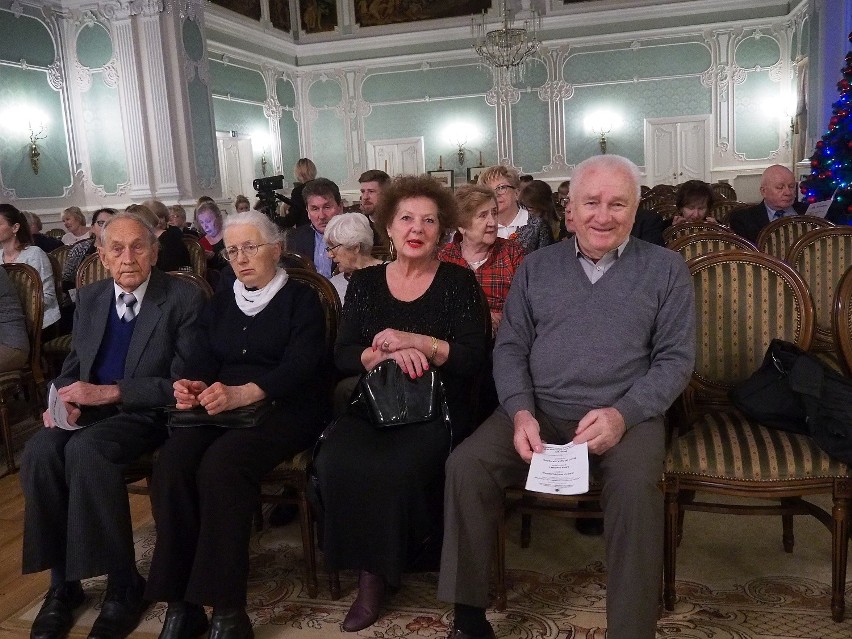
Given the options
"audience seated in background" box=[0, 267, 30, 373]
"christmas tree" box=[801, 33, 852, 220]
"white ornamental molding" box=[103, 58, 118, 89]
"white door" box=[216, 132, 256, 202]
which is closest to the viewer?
"audience seated in background" box=[0, 267, 30, 373]

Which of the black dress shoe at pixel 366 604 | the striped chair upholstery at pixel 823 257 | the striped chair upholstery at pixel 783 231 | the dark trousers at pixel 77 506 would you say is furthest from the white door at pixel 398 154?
the black dress shoe at pixel 366 604

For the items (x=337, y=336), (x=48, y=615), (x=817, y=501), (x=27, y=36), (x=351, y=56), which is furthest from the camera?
(x=351, y=56)

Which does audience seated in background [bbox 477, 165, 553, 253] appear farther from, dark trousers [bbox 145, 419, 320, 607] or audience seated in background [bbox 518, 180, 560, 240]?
dark trousers [bbox 145, 419, 320, 607]

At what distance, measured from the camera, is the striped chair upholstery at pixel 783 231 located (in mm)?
3818

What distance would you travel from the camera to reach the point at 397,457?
215 centimetres

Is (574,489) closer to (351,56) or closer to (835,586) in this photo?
(835,586)

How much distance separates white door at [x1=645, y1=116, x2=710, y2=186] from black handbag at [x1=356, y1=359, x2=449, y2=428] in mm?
12567

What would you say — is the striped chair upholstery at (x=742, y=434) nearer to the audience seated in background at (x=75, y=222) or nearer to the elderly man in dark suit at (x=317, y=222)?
the elderly man in dark suit at (x=317, y=222)

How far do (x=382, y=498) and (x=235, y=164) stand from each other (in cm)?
1171

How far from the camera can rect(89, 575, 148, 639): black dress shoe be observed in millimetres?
2176

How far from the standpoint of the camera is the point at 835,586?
2.06 metres

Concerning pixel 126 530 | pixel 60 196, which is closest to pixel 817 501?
pixel 126 530

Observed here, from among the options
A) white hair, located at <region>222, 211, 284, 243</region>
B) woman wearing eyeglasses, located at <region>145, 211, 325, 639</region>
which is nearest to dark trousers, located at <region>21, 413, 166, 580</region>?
woman wearing eyeglasses, located at <region>145, 211, 325, 639</region>

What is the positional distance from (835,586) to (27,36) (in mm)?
10094
